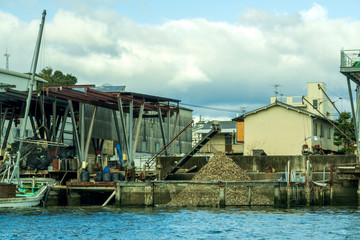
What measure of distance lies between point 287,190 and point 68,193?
18.9 meters

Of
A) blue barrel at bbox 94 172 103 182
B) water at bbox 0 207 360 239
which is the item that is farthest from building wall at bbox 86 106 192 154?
water at bbox 0 207 360 239

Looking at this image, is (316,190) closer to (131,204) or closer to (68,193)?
(131,204)

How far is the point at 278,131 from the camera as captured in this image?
67188mm

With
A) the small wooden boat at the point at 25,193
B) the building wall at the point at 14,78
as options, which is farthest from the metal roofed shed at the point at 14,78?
the small wooden boat at the point at 25,193

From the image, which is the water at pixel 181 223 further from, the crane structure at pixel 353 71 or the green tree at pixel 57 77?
the green tree at pixel 57 77

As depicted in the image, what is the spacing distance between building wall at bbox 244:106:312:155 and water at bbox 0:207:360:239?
18.5 metres

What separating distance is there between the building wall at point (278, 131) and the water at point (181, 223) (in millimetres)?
18511

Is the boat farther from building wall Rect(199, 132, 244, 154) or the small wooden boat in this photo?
building wall Rect(199, 132, 244, 154)

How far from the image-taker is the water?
34.8 metres

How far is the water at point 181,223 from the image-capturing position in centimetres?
3479

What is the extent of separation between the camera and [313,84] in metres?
100

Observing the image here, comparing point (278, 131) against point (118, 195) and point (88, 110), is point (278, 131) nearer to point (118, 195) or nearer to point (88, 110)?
point (88, 110)

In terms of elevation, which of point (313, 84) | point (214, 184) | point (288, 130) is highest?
point (313, 84)

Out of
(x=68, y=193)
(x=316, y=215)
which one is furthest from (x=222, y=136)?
(x=316, y=215)
